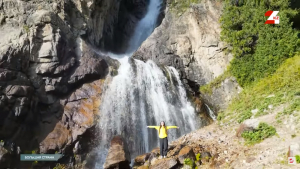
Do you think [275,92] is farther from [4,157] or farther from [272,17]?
[4,157]

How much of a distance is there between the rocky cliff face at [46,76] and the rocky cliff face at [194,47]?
5214 mm

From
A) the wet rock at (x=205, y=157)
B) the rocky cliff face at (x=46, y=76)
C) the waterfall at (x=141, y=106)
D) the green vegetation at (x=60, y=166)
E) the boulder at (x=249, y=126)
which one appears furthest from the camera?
the waterfall at (x=141, y=106)

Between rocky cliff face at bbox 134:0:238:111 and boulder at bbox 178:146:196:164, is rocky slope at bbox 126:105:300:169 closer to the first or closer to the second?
boulder at bbox 178:146:196:164

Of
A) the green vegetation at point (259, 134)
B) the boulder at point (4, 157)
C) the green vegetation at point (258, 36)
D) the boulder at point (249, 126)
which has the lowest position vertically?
the boulder at point (4, 157)

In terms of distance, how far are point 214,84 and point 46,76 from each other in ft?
42.4

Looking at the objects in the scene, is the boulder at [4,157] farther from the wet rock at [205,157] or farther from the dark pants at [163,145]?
the wet rock at [205,157]

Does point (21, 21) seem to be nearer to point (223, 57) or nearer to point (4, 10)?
point (4, 10)

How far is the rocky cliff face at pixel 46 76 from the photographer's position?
13.9 m

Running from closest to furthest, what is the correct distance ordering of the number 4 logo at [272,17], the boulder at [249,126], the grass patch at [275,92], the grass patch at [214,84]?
the boulder at [249,126]
the grass patch at [275,92]
the number 4 logo at [272,17]
the grass patch at [214,84]

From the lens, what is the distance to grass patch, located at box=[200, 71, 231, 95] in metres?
19.1

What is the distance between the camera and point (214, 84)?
1964cm

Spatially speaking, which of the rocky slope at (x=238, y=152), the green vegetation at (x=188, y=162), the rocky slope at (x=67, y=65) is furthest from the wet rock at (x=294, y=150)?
the rocky slope at (x=67, y=65)

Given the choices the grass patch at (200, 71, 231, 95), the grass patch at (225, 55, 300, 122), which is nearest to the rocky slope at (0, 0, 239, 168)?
the grass patch at (200, 71, 231, 95)

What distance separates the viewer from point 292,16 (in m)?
16.1
